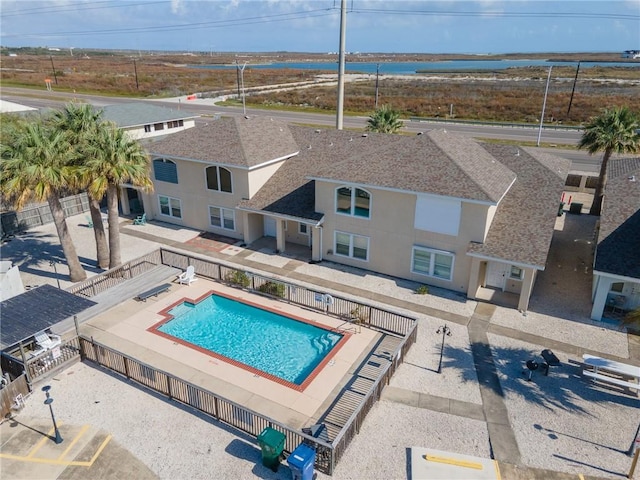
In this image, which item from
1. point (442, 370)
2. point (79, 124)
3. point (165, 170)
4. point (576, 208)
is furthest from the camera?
point (576, 208)

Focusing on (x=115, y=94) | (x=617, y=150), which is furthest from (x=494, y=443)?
(x=115, y=94)

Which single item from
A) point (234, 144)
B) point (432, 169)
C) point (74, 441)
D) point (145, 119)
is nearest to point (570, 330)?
point (432, 169)

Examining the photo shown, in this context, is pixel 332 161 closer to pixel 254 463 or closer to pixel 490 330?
pixel 490 330

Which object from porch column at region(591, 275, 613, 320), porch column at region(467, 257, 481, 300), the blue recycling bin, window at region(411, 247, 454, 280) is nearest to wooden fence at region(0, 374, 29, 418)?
the blue recycling bin

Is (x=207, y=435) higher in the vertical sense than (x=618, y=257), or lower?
lower

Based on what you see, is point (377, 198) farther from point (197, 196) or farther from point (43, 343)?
point (43, 343)

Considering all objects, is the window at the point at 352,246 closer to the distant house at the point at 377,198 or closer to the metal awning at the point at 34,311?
the distant house at the point at 377,198
